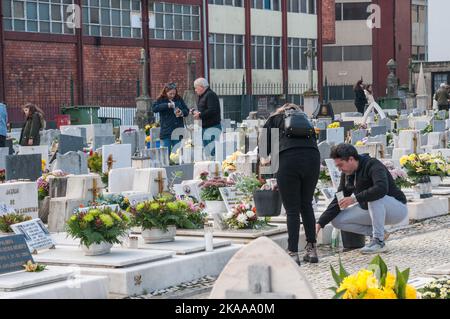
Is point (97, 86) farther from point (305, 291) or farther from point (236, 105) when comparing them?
point (305, 291)

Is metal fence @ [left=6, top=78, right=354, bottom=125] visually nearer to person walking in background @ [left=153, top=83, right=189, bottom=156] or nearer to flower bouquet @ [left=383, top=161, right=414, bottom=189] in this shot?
person walking in background @ [left=153, top=83, right=189, bottom=156]

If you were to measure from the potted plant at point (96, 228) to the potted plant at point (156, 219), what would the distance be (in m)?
1.05

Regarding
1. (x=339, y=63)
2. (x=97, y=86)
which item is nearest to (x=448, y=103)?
(x=97, y=86)

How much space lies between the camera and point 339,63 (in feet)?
254

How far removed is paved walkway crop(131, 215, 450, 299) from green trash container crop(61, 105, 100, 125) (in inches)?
1077

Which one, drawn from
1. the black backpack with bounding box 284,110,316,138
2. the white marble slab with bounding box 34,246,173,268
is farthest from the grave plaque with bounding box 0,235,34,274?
the black backpack with bounding box 284,110,316,138

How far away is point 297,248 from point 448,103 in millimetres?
36385

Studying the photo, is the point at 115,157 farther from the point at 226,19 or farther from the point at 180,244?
the point at 226,19

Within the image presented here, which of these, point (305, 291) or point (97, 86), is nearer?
point (305, 291)

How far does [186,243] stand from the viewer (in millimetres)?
13070

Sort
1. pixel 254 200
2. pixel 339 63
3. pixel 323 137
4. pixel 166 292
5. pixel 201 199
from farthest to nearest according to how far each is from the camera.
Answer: pixel 339 63, pixel 323 137, pixel 201 199, pixel 254 200, pixel 166 292

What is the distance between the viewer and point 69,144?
74.6 ft
